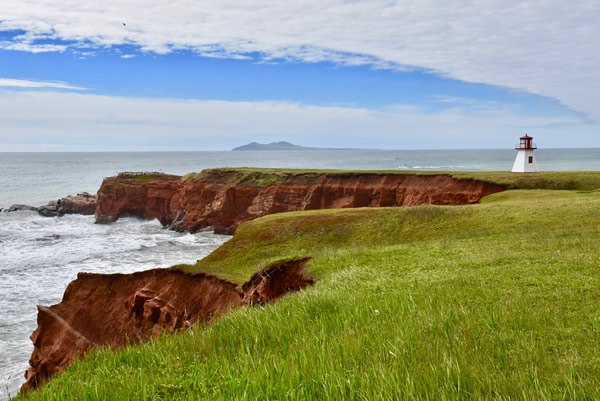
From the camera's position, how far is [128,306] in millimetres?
26047

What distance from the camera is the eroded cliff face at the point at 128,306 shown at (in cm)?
2212

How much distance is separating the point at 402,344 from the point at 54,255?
185 ft

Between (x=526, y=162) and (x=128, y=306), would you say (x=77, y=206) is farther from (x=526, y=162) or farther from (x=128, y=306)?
(x=526, y=162)

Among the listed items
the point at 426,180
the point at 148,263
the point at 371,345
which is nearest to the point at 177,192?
the point at 148,263

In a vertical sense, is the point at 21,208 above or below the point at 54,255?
above

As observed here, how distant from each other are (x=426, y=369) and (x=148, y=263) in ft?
154

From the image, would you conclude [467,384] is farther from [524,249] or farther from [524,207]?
[524,207]

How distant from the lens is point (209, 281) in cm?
2466

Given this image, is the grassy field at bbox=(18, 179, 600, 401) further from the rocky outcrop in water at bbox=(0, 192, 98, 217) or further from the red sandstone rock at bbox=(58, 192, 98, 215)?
the rocky outcrop in water at bbox=(0, 192, 98, 217)

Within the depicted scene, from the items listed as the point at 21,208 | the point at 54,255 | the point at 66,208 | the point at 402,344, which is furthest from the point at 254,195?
the point at 402,344

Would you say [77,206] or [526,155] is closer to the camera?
[526,155]

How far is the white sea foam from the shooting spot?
29.8 m

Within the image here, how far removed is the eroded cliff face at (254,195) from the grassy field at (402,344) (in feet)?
147

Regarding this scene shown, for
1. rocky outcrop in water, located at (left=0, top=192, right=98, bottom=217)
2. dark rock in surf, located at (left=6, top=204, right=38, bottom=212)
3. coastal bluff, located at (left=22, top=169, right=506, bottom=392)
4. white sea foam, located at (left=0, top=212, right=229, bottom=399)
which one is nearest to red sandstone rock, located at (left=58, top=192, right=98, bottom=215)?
rocky outcrop in water, located at (left=0, top=192, right=98, bottom=217)
